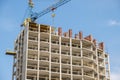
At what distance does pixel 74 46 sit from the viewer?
135500mm

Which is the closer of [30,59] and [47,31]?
[30,59]

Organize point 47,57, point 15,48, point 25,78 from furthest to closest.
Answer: point 15,48 → point 47,57 → point 25,78

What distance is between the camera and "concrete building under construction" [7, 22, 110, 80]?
407ft

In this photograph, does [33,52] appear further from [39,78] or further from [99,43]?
[99,43]

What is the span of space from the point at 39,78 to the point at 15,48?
24844mm

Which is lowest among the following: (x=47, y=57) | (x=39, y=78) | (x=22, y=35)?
(x=39, y=78)

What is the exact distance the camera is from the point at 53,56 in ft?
422

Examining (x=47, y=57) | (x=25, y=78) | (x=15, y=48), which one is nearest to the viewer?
(x=25, y=78)

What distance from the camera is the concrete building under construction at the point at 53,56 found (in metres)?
124

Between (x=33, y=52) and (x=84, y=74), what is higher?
(x=33, y=52)

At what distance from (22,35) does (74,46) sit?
69.8 feet

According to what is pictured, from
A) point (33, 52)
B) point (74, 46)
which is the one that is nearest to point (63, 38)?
point (74, 46)

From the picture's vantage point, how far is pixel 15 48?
143m

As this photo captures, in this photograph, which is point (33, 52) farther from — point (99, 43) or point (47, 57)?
point (99, 43)
